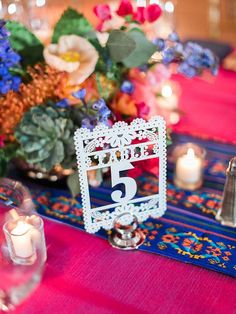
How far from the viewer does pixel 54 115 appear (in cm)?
93

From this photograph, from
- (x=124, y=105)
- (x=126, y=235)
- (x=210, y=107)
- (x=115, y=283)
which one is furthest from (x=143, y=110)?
(x=210, y=107)

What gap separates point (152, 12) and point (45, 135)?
0.39m

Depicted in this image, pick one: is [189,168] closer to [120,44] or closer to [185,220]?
[185,220]

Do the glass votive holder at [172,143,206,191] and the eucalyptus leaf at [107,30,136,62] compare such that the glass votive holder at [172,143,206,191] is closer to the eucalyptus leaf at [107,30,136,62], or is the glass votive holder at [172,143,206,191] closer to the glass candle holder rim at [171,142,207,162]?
the glass candle holder rim at [171,142,207,162]

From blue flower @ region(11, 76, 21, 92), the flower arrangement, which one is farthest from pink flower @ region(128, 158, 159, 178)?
blue flower @ region(11, 76, 21, 92)

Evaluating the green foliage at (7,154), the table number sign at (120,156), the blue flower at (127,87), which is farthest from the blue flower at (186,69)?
the green foliage at (7,154)

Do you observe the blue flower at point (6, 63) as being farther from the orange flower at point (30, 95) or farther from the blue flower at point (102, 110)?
the blue flower at point (102, 110)

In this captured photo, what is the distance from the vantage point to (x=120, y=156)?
84 cm

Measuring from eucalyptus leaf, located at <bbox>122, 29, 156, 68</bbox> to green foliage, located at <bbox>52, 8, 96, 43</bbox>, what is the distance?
0.10 meters

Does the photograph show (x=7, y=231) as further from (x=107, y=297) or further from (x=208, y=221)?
(x=208, y=221)

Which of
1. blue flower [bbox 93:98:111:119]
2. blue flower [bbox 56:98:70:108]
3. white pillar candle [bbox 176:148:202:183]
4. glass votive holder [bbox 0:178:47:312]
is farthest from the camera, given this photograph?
white pillar candle [bbox 176:148:202:183]

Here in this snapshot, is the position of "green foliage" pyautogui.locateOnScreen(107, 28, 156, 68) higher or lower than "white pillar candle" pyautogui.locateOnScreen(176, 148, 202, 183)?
higher

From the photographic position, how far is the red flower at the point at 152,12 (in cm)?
101

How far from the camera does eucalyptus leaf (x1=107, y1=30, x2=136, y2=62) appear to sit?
905 millimetres
